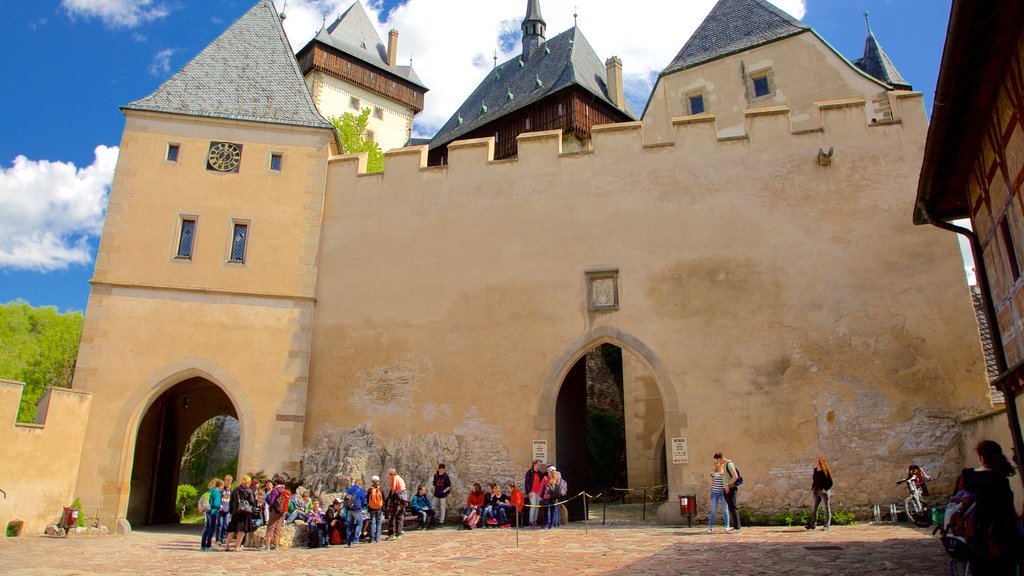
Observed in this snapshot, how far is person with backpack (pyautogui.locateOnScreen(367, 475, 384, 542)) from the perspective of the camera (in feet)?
32.4

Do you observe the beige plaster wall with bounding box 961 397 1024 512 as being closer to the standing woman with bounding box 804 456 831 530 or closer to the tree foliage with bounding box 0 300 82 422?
the standing woman with bounding box 804 456 831 530

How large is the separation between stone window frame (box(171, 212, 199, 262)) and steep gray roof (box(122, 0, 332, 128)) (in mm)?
2171

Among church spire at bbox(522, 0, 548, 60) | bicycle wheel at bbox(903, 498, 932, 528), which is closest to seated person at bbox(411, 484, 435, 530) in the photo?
bicycle wheel at bbox(903, 498, 932, 528)

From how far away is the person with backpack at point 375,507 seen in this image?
389 inches

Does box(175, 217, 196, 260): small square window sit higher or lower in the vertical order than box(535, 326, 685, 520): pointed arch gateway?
higher

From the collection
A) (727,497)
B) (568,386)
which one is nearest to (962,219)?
(727,497)

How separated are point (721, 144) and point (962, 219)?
580 cm

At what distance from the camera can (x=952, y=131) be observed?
6270 millimetres

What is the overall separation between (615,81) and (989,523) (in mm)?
31458

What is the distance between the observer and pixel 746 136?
13195 mm

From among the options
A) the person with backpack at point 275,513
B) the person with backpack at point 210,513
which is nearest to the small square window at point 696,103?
the person with backpack at point 275,513

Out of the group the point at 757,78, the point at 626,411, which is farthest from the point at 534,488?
the point at 757,78

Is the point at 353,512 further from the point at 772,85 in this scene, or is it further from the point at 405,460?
the point at 772,85

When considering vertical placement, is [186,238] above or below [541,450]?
above
